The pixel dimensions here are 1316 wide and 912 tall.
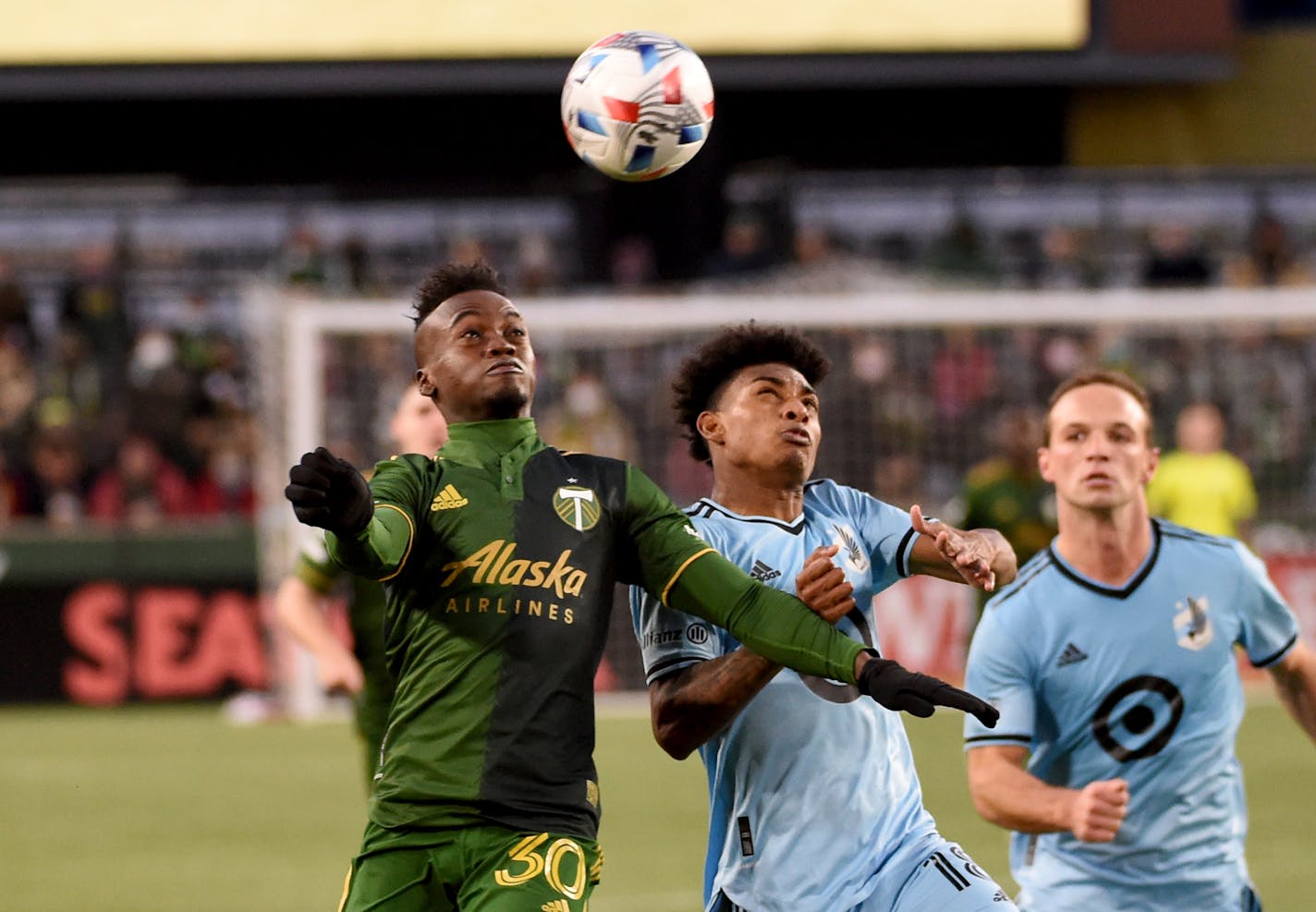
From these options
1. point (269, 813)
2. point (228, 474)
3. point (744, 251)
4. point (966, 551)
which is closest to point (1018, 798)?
point (966, 551)

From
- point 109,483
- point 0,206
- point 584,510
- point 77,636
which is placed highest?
point 0,206

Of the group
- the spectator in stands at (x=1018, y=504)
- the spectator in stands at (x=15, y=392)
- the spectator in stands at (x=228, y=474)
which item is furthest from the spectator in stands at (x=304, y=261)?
the spectator in stands at (x=1018, y=504)

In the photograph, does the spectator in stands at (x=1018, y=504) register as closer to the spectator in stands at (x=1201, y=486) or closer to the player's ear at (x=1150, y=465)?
the spectator in stands at (x=1201, y=486)

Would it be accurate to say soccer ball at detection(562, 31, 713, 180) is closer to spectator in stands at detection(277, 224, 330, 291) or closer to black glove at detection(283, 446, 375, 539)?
black glove at detection(283, 446, 375, 539)

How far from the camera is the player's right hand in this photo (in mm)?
4773

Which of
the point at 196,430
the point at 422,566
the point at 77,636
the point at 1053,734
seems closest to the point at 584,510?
the point at 422,566

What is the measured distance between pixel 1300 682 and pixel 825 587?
2003mm

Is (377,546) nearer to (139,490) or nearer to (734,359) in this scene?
(734,359)

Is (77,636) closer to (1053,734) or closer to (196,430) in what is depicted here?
(196,430)

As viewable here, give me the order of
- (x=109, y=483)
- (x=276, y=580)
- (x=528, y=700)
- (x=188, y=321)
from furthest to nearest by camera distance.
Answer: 1. (x=188, y=321)
2. (x=109, y=483)
3. (x=276, y=580)
4. (x=528, y=700)

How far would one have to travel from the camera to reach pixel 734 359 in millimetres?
5371

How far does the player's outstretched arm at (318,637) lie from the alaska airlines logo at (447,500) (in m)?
2.20

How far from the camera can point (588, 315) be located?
52.2ft

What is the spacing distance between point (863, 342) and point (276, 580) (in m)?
4.76
